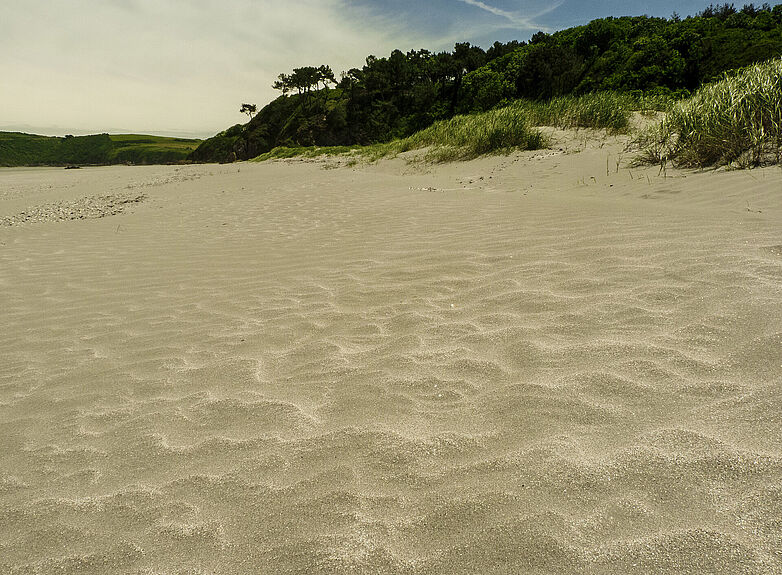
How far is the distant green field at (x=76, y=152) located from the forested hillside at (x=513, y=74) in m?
10.0

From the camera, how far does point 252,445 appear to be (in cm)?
176

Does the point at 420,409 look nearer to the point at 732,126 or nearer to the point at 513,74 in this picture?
the point at 732,126

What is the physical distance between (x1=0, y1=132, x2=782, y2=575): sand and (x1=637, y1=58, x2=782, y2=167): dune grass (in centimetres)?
233

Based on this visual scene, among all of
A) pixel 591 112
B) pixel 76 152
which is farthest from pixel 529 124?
pixel 76 152

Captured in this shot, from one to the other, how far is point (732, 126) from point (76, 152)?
6645cm

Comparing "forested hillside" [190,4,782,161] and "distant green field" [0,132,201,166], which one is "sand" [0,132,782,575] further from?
"distant green field" [0,132,201,166]

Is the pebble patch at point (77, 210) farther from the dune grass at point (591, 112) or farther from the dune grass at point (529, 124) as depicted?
the dune grass at point (591, 112)

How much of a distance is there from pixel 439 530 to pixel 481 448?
1.28 ft

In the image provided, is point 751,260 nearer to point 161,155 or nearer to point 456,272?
point 456,272

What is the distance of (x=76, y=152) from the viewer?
53.9m

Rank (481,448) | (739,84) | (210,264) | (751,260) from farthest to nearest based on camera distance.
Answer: (739,84) → (210,264) → (751,260) → (481,448)

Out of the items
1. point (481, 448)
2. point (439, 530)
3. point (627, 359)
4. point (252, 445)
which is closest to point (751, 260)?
point (627, 359)

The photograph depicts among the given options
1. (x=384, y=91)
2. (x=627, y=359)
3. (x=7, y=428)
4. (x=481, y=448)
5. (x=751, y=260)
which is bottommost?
(x=7, y=428)

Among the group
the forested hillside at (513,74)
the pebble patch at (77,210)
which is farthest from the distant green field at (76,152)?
the pebble patch at (77,210)
